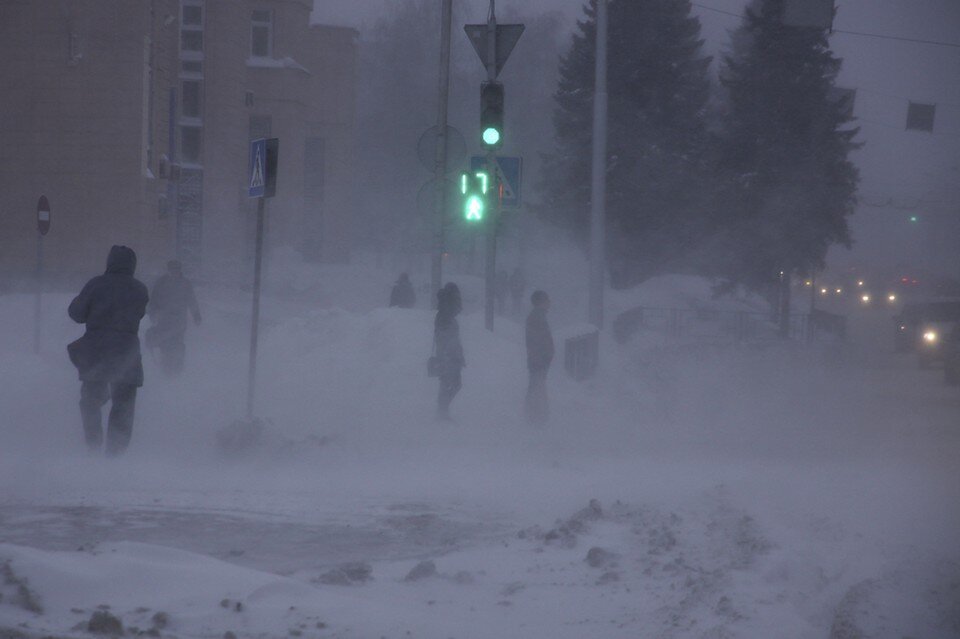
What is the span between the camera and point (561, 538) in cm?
682

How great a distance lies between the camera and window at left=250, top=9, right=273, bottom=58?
43.6 metres

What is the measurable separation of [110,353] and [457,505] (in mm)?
3364

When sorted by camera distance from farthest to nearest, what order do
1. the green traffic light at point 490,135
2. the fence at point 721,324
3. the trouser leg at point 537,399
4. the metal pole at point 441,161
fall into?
the fence at point 721,324, the metal pole at point 441,161, the trouser leg at point 537,399, the green traffic light at point 490,135

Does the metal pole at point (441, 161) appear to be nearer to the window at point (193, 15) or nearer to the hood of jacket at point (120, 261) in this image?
the hood of jacket at point (120, 261)

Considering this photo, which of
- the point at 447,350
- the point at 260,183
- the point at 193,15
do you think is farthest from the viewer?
the point at 193,15

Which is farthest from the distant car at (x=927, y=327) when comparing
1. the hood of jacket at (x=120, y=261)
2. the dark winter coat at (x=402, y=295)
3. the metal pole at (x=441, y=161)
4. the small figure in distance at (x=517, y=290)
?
the hood of jacket at (x=120, y=261)

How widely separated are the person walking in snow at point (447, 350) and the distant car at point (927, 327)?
52.7 feet

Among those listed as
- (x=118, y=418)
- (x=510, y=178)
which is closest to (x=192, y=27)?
(x=510, y=178)

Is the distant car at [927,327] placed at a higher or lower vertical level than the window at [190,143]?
lower

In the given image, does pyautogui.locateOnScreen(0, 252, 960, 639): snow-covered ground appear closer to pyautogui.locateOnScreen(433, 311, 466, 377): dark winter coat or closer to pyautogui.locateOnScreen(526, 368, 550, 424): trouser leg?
pyautogui.locateOnScreen(526, 368, 550, 424): trouser leg

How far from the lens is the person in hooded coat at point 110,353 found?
9383 millimetres

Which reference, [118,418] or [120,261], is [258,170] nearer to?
[120,261]

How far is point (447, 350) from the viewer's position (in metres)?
12.4

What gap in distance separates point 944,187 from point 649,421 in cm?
3116
